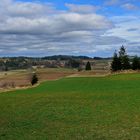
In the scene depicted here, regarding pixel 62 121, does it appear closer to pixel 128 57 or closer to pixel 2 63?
pixel 128 57

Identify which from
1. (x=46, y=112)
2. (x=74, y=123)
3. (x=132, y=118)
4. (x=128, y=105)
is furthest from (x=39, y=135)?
(x=128, y=105)

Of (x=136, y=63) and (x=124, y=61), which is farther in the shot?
(x=124, y=61)

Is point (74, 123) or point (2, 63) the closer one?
point (74, 123)

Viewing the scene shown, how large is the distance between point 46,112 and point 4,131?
6878mm

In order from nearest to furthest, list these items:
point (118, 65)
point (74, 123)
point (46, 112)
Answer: point (74, 123), point (46, 112), point (118, 65)

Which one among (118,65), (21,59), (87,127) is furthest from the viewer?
(21,59)

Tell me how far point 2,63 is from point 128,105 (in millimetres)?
157685

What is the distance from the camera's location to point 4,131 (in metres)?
17.0

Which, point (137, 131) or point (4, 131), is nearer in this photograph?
point (137, 131)

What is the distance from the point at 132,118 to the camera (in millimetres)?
19031

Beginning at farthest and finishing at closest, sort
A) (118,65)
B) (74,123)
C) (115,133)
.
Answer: (118,65)
(74,123)
(115,133)

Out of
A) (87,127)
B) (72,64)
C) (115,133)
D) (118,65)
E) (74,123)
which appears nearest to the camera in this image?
(115,133)

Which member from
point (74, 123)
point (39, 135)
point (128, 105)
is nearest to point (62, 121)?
point (74, 123)

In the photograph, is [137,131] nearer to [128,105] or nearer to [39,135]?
[39,135]
